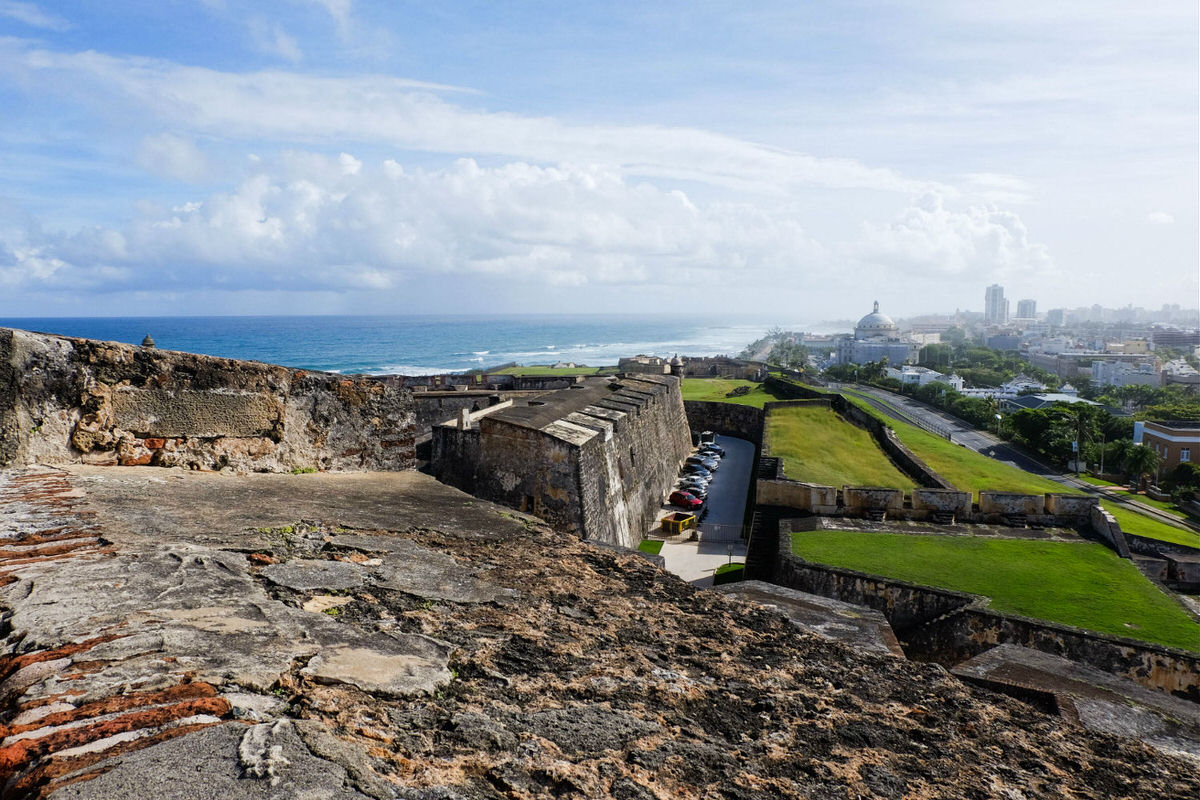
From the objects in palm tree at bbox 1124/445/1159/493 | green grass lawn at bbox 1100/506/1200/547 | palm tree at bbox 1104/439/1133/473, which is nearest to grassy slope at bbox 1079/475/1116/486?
palm tree at bbox 1124/445/1159/493

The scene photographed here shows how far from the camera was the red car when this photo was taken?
2105cm

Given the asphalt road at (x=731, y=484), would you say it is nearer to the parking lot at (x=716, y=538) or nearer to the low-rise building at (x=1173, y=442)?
the parking lot at (x=716, y=538)

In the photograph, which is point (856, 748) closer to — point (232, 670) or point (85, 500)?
point (232, 670)

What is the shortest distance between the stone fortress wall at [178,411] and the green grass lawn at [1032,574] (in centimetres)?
874

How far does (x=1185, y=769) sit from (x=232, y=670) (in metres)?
3.17

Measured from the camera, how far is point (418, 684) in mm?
2076

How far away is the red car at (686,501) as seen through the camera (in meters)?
21.0

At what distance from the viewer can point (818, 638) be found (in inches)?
135

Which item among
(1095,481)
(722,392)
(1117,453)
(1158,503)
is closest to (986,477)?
(1158,503)

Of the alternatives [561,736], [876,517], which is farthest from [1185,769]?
[876,517]

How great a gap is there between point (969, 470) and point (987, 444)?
2440cm

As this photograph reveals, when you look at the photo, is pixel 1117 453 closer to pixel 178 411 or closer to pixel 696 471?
pixel 696 471

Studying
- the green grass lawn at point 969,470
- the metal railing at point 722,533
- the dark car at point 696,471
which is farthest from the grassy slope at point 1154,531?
the dark car at point 696,471

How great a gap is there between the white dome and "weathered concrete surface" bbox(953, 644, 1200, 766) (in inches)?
5646
